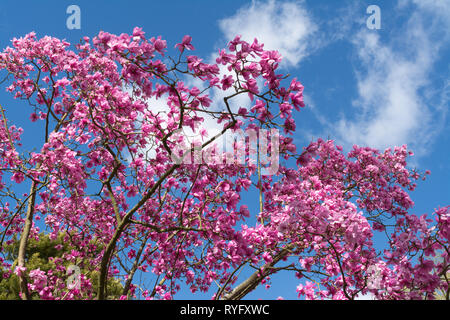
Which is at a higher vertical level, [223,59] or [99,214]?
[223,59]

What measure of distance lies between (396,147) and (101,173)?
7.50 m

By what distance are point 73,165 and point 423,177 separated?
29.3ft

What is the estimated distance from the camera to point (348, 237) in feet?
11.8

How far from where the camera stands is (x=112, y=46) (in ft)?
11.7

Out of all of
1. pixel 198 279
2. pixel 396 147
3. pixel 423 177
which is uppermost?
pixel 396 147
